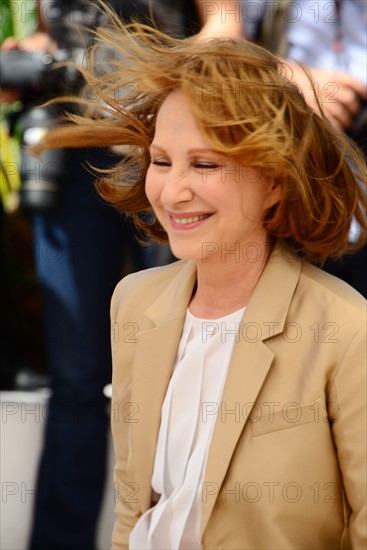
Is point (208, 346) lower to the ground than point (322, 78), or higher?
lower

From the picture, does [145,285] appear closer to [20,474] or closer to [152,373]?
[152,373]

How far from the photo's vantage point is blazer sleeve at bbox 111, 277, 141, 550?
1375 mm

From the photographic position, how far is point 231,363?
3.98 feet

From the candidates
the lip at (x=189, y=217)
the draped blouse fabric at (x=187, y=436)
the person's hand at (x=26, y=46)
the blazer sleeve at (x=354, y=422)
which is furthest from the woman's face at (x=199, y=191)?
the person's hand at (x=26, y=46)

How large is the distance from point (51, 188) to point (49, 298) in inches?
10.2

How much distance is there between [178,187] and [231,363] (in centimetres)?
25

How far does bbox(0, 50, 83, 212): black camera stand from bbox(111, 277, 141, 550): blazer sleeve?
1.82 ft

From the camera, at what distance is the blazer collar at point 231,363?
1.18m

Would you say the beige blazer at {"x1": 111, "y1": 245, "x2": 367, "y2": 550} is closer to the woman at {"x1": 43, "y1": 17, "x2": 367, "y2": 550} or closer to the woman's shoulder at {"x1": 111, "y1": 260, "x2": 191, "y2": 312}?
the woman at {"x1": 43, "y1": 17, "x2": 367, "y2": 550}

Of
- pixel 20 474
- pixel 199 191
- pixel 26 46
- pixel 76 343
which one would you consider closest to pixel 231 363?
pixel 199 191

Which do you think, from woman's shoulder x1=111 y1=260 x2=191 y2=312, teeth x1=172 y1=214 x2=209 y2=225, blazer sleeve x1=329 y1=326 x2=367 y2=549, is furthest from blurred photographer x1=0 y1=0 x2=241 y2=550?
blazer sleeve x1=329 y1=326 x2=367 y2=549

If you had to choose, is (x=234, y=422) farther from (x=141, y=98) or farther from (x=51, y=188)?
(x=51, y=188)

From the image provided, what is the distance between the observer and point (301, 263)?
50.4 inches

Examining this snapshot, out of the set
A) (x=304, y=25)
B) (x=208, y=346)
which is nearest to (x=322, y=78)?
(x=304, y=25)
